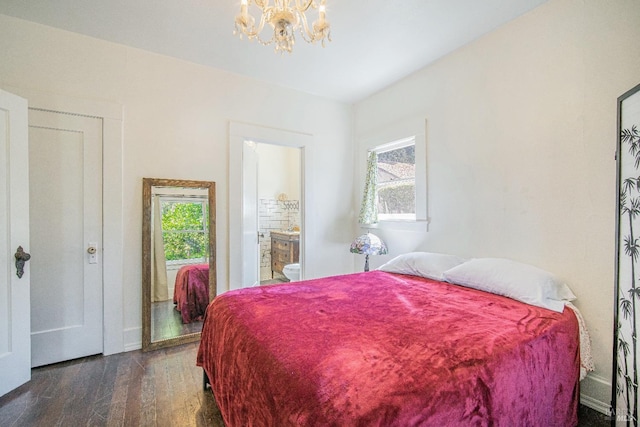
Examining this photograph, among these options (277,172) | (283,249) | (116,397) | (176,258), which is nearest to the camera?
(116,397)

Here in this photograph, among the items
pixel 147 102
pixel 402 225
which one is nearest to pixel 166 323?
pixel 147 102

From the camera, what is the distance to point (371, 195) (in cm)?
373

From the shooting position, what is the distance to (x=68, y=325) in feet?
8.07

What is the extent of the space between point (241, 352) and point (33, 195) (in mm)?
2403

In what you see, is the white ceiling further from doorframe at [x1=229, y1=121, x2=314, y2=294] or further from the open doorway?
the open doorway

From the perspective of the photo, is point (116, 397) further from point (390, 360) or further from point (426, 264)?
point (426, 264)

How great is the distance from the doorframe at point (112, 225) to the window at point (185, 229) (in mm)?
378

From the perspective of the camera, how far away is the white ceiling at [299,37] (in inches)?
84.4

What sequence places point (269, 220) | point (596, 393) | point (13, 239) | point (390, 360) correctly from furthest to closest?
point (269, 220) < point (13, 239) < point (596, 393) < point (390, 360)

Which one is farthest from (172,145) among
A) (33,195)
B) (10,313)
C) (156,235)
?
(10,313)

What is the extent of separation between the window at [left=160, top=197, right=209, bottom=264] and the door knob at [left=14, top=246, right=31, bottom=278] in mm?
963

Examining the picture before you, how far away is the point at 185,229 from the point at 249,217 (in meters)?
0.87

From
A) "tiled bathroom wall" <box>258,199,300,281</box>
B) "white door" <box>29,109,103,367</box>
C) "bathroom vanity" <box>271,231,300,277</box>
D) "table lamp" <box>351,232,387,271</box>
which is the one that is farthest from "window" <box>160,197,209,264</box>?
"tiled bathroom wall" <box>258,199,300,281</box>

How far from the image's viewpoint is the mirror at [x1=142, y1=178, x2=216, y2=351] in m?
2.72
